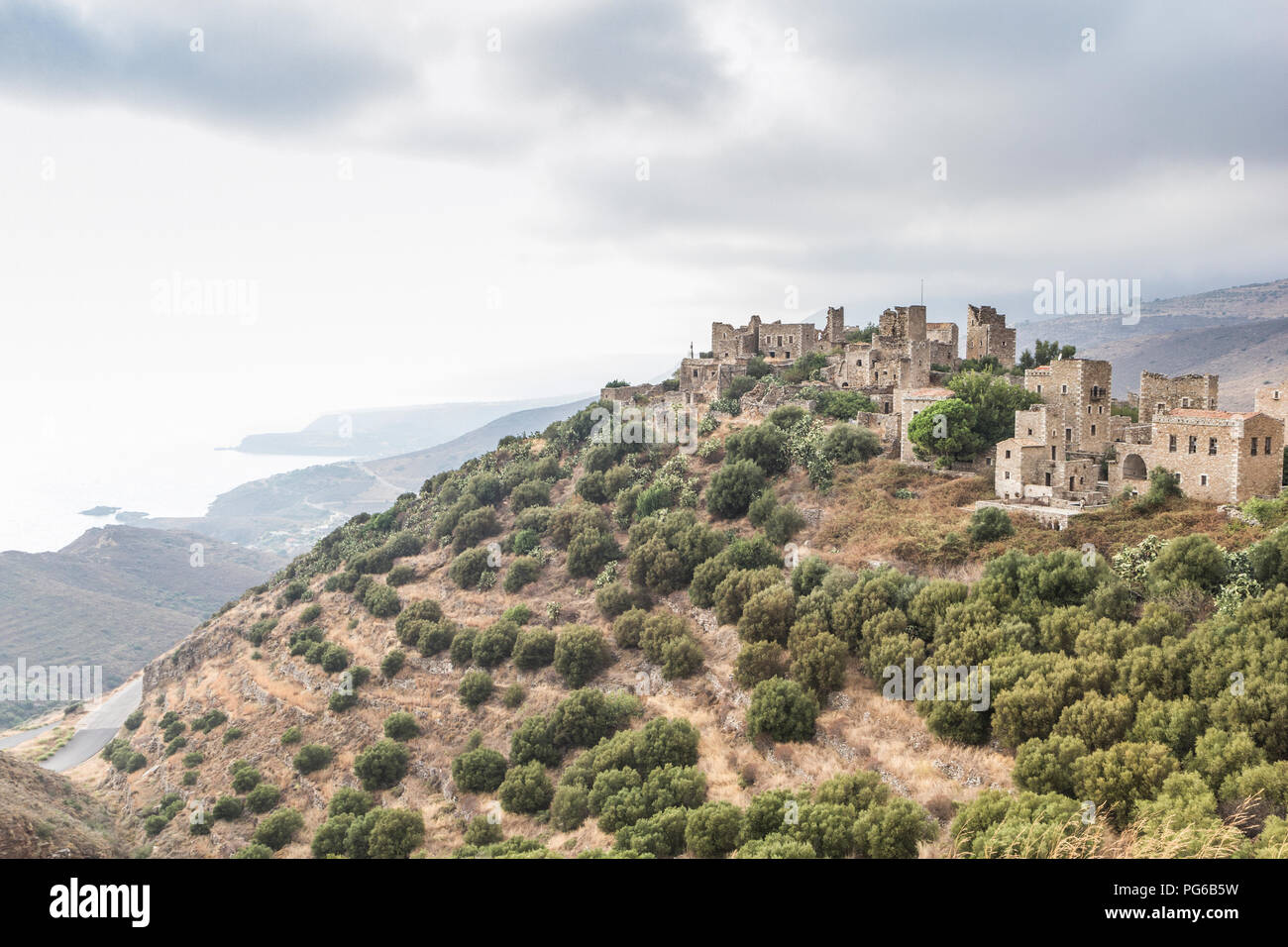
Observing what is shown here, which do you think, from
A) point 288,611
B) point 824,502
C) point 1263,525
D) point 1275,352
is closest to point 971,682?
point 1263,525

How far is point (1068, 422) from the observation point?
1647 inches

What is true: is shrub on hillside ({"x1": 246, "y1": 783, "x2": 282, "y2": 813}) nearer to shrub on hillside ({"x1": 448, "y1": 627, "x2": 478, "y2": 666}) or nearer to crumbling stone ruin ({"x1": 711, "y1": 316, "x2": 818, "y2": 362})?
shrub on hillside ({"x1": 448, "y1": 627, "x2": 478, "y2": 666})

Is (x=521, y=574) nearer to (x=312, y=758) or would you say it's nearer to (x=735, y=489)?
(x=735, y=489)

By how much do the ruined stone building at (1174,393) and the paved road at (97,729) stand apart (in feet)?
286

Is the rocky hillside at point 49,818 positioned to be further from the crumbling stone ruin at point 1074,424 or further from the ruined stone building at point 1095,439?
the crumbling stone ruin at point 1074,424

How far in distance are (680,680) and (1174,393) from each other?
31.7 metres

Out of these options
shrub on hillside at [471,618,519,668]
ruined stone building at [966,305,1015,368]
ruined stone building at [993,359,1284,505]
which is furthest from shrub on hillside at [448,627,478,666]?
ruined stone building at [966,305,1015,368]

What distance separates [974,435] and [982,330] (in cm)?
2066

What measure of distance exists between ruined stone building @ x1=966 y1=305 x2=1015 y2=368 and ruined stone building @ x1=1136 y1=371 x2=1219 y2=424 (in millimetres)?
17917

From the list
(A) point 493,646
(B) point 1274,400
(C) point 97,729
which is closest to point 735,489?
(A) point 493,646

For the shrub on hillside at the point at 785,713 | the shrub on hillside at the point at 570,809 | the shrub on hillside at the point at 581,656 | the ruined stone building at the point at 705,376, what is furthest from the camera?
the ruined stone building at the point at 705,376

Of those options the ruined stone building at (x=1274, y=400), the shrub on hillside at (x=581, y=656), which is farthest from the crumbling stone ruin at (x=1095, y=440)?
the shrub on hillside at (x=581, y=656)

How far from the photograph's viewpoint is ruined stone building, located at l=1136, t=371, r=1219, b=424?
4188cm

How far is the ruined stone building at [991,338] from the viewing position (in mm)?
61438
